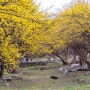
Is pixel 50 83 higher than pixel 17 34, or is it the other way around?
pixel 17 34

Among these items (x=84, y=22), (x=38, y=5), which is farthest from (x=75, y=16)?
(x=38, y=5)

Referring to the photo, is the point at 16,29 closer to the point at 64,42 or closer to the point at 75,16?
the point at 75,16

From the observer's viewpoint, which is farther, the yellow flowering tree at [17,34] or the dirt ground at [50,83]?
the yellow flowering tree at [17,34]

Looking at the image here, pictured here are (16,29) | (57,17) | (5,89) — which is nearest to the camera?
(5,89)

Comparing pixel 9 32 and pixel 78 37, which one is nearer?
pixel 9 32

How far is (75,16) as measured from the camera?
26750mm

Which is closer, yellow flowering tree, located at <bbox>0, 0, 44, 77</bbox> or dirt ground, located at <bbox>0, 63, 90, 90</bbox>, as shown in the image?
A: dirt ground, located at <bbox>0, 63, 90, 90</bbox>

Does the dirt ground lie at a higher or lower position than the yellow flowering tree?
lower

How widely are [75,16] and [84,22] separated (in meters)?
1.02

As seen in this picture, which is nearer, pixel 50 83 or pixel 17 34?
pixel 50 83

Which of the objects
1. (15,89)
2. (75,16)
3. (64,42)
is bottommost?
(15,89)

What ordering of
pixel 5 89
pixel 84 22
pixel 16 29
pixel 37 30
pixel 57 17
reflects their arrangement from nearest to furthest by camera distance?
1. pixel 5 89
2. pixel 16 29
3. pixel 37 30
4. pixel 84 22
5. pixel 57 17

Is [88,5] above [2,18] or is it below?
above

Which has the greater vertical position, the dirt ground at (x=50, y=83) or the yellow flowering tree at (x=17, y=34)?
the yellow flowering tree at (x=17, y=34)
